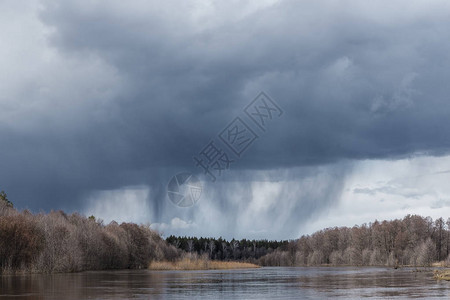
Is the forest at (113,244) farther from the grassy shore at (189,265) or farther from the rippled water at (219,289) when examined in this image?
the rippled water at (219,289)

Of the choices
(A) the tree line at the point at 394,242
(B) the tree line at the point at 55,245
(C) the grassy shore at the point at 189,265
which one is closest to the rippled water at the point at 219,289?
(B) the tree line at the point at 55,245

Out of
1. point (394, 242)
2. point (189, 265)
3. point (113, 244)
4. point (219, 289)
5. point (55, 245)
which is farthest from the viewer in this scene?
point (394, 242)

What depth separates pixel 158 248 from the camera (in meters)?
133

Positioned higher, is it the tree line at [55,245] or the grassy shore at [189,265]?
the tree line at [55,245]

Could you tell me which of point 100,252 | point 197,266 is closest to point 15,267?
point 100,252

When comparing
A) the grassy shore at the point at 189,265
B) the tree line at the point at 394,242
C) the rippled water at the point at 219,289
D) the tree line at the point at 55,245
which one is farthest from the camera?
the tree line at the point at 394,242

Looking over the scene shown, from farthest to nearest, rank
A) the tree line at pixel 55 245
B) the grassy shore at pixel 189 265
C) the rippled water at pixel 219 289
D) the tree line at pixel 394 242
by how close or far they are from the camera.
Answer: the tree line at pixel 394 242 → the grassy shore at pixel 189 265 → the tree line at pixel 55 245 → the rippled water at pixel 219 289

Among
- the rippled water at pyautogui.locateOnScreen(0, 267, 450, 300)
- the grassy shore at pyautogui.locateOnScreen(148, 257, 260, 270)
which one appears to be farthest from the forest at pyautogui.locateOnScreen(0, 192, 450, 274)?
the rippled water at pyautogui.locateOnScreen(0, 267, 450, 300)

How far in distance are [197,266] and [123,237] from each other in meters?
20.7

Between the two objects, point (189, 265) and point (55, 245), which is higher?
point (55, 245)

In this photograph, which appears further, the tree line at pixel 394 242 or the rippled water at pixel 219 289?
the tree line at pixel 394 242

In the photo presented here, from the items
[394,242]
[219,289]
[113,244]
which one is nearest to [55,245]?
[113,244]

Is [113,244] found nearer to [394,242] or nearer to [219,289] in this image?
[219,289]

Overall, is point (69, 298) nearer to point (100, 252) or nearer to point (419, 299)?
point (419, 299)
